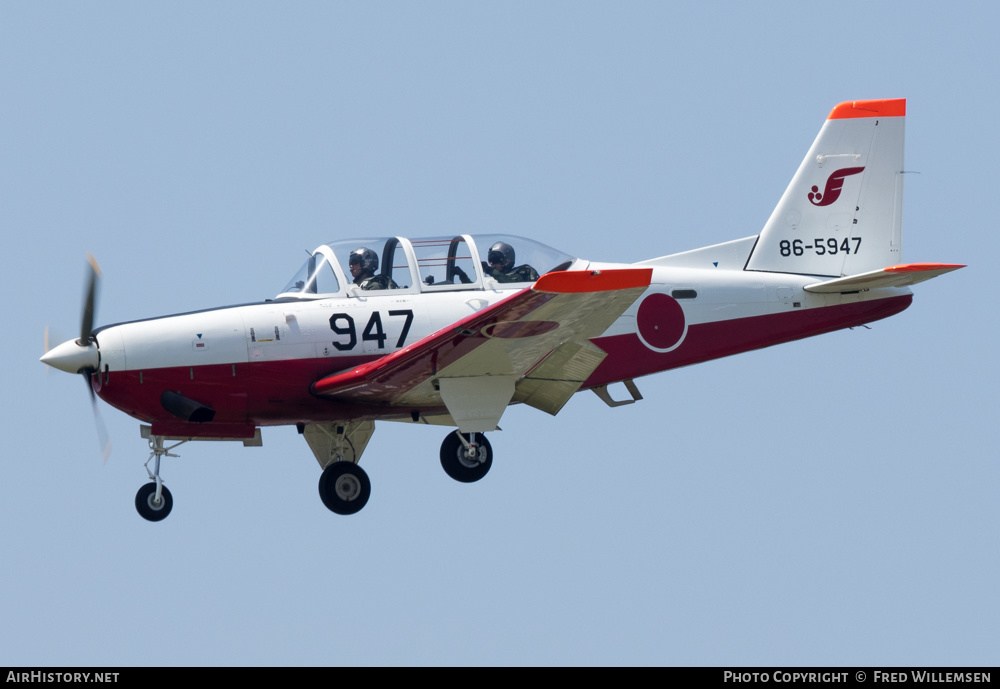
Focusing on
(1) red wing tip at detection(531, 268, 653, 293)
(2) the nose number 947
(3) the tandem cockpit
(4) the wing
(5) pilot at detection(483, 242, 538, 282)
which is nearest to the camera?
(1) red wing tip at detection(531, 268, 653, 293)

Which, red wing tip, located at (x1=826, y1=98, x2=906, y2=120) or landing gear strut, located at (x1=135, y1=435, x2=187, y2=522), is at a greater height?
red wing tip, located at (x1=826, y1=98, x2=906, y2=120)

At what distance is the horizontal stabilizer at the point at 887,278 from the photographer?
18.7 meters

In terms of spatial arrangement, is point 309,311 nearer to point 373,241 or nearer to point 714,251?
point 373,241

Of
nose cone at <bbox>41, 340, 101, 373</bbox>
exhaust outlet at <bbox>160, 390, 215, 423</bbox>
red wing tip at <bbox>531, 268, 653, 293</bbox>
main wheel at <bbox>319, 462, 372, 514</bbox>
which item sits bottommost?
main wheel at <bbox>319, 462, 372, 514</bbox>

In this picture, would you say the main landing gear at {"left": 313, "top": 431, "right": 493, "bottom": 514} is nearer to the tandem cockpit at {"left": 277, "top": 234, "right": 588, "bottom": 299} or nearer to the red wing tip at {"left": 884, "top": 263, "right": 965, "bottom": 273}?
the tandem cockpit at {"left": 277, "top": 234, "right": 588, "bottom": 299}

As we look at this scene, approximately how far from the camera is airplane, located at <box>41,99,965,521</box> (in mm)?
17672

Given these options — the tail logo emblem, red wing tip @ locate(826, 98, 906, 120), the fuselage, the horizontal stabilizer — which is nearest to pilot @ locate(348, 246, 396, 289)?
the fuselage

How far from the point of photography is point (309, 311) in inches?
722

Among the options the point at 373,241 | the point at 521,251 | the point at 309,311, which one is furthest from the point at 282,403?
the point at 521,251

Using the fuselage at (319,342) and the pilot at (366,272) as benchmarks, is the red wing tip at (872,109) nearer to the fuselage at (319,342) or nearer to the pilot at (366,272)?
the fuselage at (319,342)

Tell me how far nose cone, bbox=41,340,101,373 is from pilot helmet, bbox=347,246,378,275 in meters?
3.24

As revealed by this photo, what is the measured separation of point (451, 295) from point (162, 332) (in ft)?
11.5

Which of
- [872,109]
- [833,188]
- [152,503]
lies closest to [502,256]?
[833,188]

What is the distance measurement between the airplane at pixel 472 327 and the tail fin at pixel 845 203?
19 millimetres
